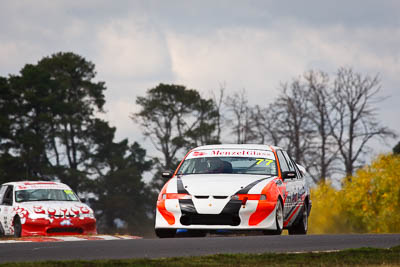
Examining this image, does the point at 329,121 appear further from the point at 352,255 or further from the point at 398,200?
the point at 352,255

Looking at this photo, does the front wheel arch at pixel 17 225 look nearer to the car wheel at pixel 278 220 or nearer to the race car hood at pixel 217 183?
the race car hood at pixel 217 183

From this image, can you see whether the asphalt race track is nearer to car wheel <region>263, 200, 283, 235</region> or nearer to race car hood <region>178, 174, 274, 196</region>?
car wheel <region>263, 200, 283, 235</region>

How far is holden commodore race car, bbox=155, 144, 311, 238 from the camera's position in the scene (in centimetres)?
1397

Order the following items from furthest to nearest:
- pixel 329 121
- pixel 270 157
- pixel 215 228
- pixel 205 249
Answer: pixel 329 121, pixel 270 157, pixel 215 228, pixel 205 249

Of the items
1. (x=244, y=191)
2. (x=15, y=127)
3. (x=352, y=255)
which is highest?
(x=15, y=127)

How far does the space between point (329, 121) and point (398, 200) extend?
30.8 metres

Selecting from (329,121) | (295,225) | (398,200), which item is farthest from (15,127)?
(295,225)

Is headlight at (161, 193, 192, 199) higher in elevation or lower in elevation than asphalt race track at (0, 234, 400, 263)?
higher

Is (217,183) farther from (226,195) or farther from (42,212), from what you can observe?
(42,212)

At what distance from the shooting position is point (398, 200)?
134 feet

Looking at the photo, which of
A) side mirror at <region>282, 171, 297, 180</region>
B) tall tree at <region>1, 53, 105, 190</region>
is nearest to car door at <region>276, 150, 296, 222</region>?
side mirror at <region>282, 171, 297, 180</region>

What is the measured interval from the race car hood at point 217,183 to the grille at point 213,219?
1.09 ft

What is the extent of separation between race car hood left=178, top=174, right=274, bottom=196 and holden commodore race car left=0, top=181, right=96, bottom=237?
6725mm

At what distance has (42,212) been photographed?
20656 mm
